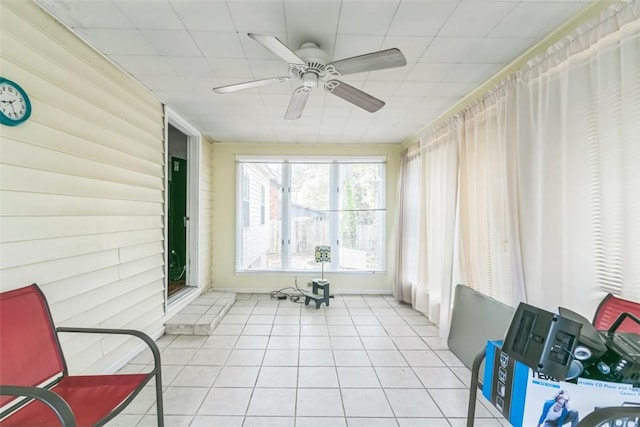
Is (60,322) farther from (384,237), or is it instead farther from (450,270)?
(384,237)

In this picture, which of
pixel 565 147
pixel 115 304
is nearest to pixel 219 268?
pixel 115 304

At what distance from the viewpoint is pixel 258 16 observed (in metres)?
1.65

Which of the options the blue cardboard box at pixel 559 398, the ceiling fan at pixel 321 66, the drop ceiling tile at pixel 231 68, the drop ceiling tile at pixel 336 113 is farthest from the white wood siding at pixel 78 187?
the blue cardboard box at pixel 559 398

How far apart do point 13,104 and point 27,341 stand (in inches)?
47.5

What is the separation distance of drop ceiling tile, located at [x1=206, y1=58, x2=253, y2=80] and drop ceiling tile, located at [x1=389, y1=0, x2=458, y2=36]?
112cm

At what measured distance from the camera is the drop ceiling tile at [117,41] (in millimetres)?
1814

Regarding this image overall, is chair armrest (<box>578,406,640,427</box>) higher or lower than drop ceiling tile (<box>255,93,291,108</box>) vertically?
lower

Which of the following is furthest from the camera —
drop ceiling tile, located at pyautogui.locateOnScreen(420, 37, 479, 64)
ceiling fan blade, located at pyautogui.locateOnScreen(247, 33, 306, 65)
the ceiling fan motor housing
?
drop ceiling tile, located at pyautogui.locateOnScreen(420, 37, 479, 64)

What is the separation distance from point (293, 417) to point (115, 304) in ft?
5.37

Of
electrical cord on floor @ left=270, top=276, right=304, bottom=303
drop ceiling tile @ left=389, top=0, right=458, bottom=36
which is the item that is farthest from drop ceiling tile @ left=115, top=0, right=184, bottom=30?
electrical cord on floor @ left=270, top=276, right=304, bottom=303

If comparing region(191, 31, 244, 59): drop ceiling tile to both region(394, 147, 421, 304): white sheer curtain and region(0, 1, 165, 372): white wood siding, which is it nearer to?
region(0, 1, 165, 372): white wood siding

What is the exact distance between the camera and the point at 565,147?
162 centimetres

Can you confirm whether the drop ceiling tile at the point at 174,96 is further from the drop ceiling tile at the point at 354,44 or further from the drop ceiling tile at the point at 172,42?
the drop ceiling tile at the point at 354,44

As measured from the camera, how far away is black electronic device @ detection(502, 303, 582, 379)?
0.86m
